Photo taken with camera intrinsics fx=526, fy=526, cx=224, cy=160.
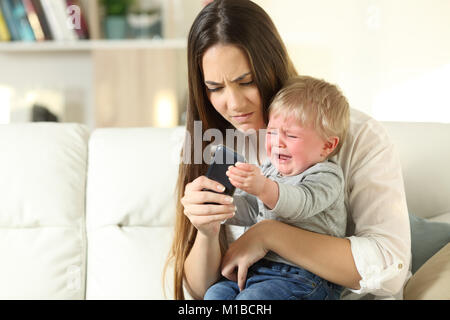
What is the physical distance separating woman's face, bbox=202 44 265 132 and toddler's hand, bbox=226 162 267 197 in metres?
0.24

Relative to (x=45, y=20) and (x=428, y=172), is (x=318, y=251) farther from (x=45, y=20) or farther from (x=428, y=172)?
(x=45, y=20)

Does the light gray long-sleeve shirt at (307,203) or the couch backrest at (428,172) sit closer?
the light gray long-sleeve shirt at (307,203)

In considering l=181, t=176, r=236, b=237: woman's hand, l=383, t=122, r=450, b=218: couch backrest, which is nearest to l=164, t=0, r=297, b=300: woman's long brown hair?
l=181, t=176, r=236, b=237: woman's hand

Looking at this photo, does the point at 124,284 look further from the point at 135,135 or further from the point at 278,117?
the point at 278,117

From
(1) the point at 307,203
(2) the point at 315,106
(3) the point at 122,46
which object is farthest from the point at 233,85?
(3) the point at 122,46

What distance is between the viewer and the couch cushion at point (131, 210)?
53.9 inches

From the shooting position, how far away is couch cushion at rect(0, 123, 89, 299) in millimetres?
1369

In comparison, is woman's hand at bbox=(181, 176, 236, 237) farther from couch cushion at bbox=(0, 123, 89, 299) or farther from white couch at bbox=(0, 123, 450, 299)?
couch cushion at bbox=(0, 123, 89, 299)

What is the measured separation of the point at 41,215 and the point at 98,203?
153mm

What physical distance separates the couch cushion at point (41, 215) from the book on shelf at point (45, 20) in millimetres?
1122

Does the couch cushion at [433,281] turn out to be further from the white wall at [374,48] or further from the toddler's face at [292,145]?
the white wall at [374,48]

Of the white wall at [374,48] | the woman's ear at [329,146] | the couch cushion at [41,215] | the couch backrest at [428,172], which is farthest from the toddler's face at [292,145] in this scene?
the white wall at [374,48]

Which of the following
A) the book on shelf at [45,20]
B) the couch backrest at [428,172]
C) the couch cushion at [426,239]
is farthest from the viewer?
the book on shelf at [45,20]

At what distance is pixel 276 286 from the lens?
3.04 feet
